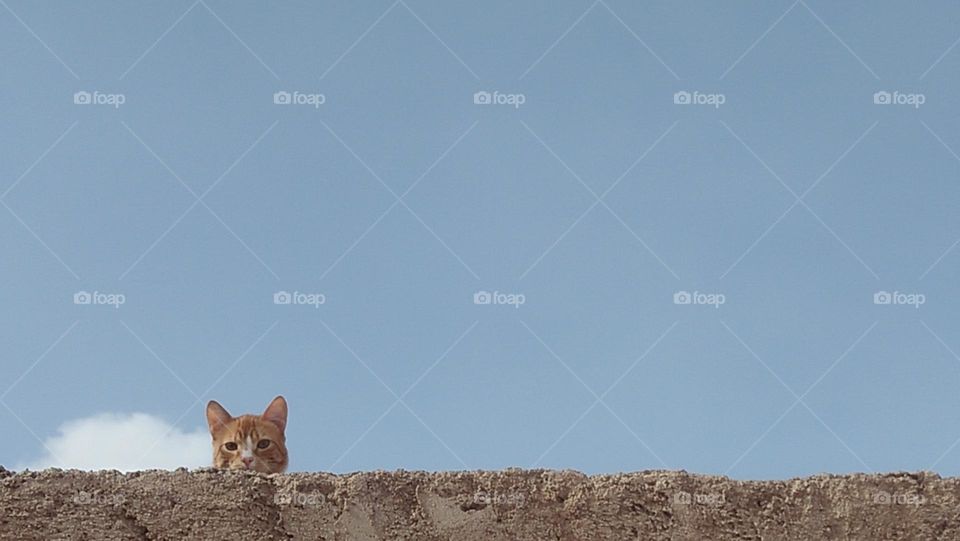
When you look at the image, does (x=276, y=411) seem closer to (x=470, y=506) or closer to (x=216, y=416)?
(x=216, y=416)

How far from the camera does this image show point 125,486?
3012 millimetres

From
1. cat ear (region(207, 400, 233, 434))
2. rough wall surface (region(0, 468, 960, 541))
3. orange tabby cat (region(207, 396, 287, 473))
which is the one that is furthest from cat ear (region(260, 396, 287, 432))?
rough wall surface (region(0, 468, 960, 541))

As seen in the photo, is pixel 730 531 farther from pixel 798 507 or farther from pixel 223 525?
pixel 223 525

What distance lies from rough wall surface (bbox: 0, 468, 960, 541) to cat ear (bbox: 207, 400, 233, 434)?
2579mm

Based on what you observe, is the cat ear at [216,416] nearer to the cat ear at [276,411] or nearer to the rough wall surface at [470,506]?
the cat ear at [276,411]

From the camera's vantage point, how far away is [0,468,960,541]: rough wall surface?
2859mm

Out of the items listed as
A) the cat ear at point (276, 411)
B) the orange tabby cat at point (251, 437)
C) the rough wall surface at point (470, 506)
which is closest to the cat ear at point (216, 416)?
the orange tabby cat at point (251, 437)

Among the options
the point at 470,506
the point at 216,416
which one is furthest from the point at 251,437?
the point at 470,506

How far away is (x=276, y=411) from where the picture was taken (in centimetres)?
559

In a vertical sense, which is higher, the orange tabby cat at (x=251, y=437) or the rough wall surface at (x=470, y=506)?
the orange tabby cat at (x=251, y=437)

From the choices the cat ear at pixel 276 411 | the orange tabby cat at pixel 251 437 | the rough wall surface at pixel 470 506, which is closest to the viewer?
the rough wall surface at pixel 470 506

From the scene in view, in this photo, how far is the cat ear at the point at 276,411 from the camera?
5574mm

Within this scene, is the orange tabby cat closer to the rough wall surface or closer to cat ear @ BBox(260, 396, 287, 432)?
cat ear @ BBox(260, 396, 287, 432)

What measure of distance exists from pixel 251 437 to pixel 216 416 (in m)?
0.30
